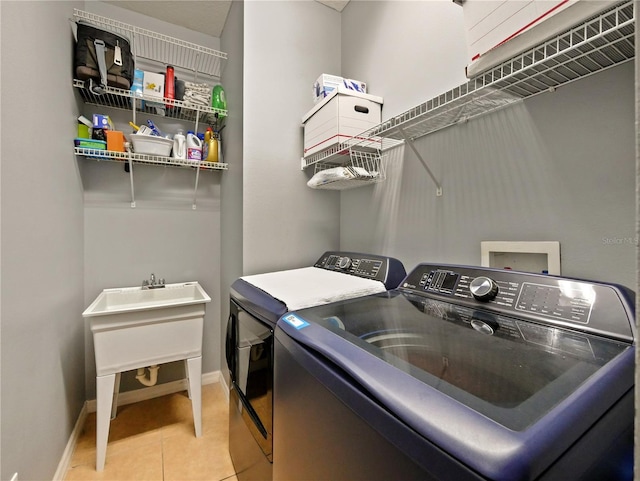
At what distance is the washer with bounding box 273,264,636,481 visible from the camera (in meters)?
0.40

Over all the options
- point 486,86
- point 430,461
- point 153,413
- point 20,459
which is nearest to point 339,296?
point 430,461

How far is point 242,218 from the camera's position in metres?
1.86

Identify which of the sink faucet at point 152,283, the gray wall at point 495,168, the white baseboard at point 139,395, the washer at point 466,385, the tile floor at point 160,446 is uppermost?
the gray wall at point 495,168

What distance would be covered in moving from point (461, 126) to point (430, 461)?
130 centimetres

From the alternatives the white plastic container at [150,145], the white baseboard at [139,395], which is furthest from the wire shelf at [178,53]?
the white baseboard at [139,395]

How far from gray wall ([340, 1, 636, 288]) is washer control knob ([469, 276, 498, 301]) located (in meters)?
0.28

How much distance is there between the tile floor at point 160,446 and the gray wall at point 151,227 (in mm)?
259

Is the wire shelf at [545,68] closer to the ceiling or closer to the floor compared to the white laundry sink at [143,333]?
closer to the ceiling

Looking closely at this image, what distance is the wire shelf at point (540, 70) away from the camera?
674mm

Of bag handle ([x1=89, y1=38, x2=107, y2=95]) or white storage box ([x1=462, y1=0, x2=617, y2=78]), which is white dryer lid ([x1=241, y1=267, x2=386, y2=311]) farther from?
bag handle ([x1=89, y1=38, x2=107, y2=95])

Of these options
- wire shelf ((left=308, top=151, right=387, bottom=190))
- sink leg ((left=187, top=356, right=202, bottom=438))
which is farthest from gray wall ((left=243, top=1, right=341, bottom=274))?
sink leg ((left=187, top=356, right=202, bottom=438))

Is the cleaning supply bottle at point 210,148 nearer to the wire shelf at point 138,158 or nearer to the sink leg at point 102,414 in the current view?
the wire shelf at point 138,158

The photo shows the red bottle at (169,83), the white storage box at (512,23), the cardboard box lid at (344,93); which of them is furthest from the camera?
the red bottle at (169,83)

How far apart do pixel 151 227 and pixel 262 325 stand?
63.4 inches
